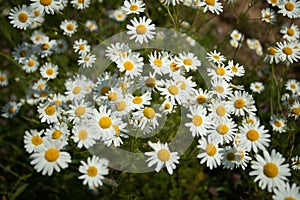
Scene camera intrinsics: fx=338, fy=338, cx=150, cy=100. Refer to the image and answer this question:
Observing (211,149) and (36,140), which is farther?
(36,140)

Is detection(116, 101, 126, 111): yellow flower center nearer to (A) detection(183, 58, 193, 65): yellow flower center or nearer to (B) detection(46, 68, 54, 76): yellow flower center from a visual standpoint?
(A) detection(183, 58, 193, 65): yellow flower center

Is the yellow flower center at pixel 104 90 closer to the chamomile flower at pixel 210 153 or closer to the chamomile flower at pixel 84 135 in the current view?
the chamomile flower at pixel 84 135

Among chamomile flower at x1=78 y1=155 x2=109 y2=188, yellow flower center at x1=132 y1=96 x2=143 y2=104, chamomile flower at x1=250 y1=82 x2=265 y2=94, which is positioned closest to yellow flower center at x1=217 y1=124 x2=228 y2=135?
yellow flower center at x1=132 y1=96 x2=143 y2=104

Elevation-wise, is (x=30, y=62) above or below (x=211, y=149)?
above

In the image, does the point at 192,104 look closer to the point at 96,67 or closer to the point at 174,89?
the point at 174,89

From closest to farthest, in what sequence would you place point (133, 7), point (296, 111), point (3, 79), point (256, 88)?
point (133, 7) < point (296, 111) < point (256, 88) < point (3, 79)

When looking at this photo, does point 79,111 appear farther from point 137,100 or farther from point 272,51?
point 272,51

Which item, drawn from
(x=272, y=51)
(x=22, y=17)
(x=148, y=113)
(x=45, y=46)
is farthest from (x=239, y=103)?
(x=22, y=17)
